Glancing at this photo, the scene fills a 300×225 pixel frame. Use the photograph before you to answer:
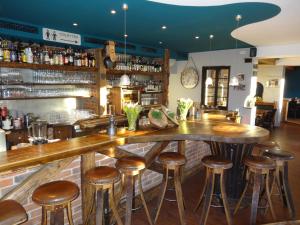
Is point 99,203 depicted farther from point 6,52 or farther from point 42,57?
point 42,57

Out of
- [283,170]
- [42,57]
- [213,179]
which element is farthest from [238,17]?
[42,57]

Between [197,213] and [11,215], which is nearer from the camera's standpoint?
[11,215]

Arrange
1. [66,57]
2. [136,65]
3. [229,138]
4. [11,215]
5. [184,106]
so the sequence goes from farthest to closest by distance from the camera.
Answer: [136,65] < [66,57] < [184,106] < [229,138] < [11,215]

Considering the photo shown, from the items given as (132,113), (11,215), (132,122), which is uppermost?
(132,113)

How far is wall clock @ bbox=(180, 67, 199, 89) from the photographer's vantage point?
7.93m

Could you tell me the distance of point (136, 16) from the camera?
3.79 m

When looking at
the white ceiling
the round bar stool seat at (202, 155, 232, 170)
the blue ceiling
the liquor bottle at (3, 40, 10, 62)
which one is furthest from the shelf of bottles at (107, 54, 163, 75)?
the round bar stool seat at (202, 155, 232, 170)

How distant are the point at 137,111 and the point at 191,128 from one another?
27.8 inches

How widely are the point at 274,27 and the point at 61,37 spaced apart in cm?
420

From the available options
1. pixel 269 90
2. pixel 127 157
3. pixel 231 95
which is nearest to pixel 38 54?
pixel 127 157

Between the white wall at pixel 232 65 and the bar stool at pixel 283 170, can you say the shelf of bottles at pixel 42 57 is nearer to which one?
the bar stool at pixel 283 170

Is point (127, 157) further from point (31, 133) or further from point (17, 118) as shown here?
point (17, 118)

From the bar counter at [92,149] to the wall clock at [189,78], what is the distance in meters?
4.94

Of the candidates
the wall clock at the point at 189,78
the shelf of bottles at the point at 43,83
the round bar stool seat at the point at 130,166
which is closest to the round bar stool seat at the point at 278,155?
the round bar stool seat at the point at 130,166
